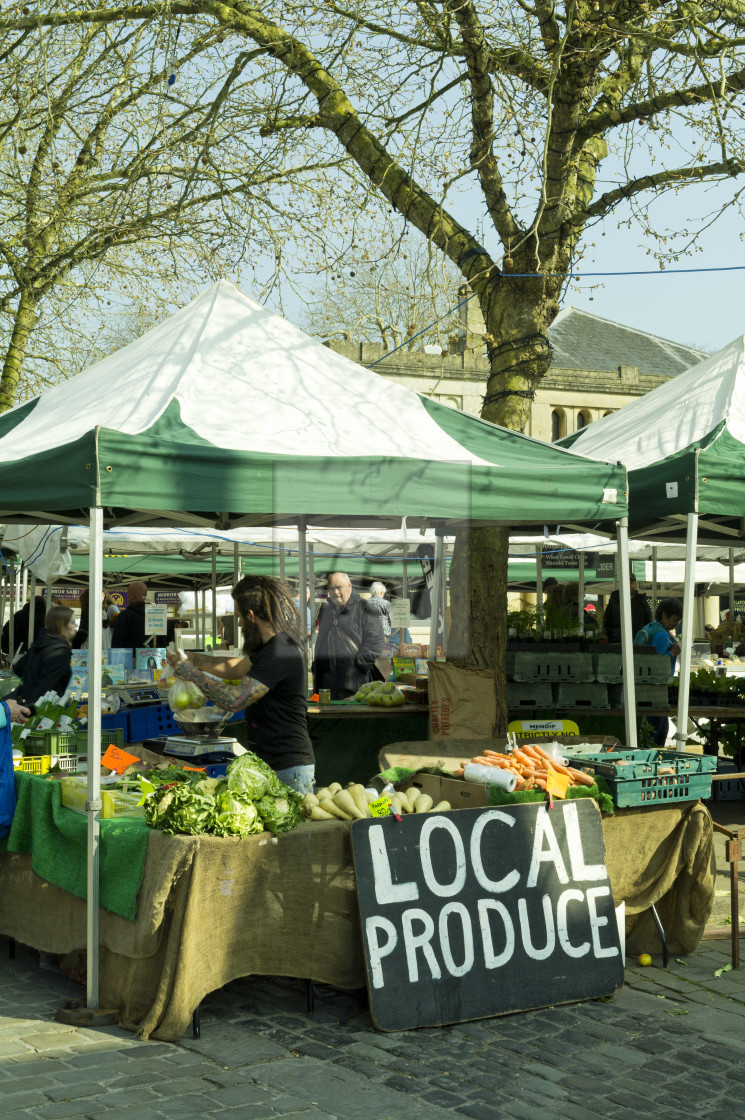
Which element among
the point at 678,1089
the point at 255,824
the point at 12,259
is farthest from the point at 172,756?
the point at 12,259

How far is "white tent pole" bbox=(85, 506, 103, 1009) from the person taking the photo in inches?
197

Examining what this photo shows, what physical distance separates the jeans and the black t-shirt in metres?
0.03

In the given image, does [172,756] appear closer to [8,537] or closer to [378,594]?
[378,594]

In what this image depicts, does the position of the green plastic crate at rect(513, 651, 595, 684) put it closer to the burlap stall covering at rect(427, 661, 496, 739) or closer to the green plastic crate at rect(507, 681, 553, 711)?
the green plastic crate at rect(507, 681, 553, 711)

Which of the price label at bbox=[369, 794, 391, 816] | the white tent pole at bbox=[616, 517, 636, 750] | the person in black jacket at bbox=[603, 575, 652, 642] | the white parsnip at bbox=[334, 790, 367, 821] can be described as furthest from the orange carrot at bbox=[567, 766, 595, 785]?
the person in black jacket at bbox=[603, 575, 652, 642]


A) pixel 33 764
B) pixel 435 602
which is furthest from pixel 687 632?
pixel 435 602

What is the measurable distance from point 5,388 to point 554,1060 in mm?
12756

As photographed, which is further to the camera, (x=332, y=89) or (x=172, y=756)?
(x=332, y=89)

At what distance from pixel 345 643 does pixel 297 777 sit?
4017 mm

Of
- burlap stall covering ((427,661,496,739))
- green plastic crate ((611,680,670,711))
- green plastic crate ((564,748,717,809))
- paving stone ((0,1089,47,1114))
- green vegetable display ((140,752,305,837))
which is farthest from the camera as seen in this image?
green plastic crate ((611,680,670,711))

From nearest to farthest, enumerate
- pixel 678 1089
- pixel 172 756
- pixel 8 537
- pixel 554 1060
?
pixel 678 1089
pixel 554 1060
pixel 172 756
pixel 8 537

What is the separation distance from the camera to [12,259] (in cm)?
1376

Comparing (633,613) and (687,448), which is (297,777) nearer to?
(687,448)

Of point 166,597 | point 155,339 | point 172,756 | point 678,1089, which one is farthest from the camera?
point 166,597
